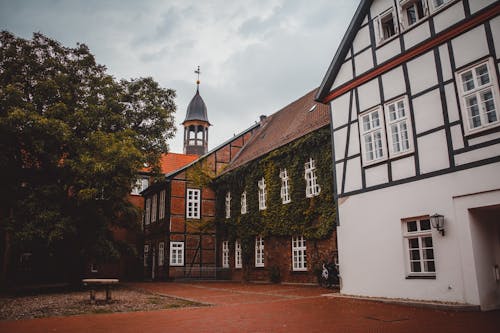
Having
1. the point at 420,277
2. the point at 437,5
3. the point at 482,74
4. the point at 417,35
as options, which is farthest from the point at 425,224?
the point at 437,5

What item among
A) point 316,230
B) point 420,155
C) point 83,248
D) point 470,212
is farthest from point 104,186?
point 470,212

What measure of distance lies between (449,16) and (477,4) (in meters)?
0.68

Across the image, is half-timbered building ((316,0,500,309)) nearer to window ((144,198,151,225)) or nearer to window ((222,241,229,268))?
window ((222,241,229,268))

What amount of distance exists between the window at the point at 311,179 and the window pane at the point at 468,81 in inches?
323

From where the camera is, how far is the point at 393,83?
11016 millimetres

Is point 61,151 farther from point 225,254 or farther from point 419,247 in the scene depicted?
point 419,247

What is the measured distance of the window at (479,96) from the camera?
8.66 meters

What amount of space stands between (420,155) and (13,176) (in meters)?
14.8

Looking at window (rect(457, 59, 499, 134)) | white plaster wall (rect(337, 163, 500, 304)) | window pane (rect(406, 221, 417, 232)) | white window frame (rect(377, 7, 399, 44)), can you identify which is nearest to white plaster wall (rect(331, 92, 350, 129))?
white window frame (rect(377, 7, 399, 44))

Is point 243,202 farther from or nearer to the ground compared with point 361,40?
nearer to the ground

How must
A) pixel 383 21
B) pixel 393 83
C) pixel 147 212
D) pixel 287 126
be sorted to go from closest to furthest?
pixel 393 83 < pixel 383 21 < pixel 287 126 < pixel 147 212

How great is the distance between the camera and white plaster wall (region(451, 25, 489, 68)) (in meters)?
8.99

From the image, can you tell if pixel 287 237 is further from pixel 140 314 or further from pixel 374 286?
pixel 140 314

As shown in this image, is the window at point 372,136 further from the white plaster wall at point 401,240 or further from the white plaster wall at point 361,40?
the white plaster wall at point 361,40
